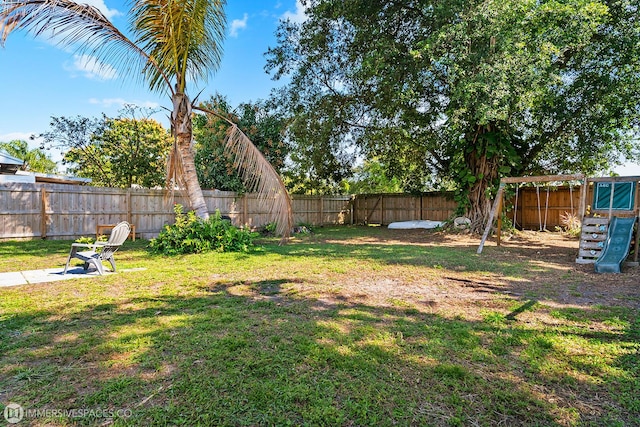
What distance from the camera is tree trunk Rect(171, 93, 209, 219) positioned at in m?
7.47

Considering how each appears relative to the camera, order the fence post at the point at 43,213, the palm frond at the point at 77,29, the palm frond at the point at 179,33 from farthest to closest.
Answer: the fence post at the point at 43,213
the palm frond at the point at 179,33
the palm frond at the point at 77,29

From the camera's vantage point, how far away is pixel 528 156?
1248 cm

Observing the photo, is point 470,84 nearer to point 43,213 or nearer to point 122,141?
point 43,213

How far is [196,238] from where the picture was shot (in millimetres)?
7414

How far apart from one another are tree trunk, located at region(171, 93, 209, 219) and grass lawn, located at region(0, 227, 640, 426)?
126 inches

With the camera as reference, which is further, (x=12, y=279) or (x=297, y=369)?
(x=12, y=279)

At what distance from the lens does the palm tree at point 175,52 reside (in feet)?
20.3

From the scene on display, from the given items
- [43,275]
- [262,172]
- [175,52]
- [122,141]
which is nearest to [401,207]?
[262,172]

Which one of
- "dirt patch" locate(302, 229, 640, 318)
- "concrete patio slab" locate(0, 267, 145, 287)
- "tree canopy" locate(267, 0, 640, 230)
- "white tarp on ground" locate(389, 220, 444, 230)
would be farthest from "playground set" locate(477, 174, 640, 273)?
"concrete patio slab" locate(0, 267, 145, 287)

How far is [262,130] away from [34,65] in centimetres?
778

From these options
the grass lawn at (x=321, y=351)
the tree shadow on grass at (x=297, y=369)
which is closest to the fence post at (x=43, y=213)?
the grass lawn at (x=321, y=351)

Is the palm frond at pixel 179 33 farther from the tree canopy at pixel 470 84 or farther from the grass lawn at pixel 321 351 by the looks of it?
the grass lawn at pixel 321 351

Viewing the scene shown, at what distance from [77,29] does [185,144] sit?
8.66 ft

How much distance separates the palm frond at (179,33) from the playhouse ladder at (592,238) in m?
8.76
